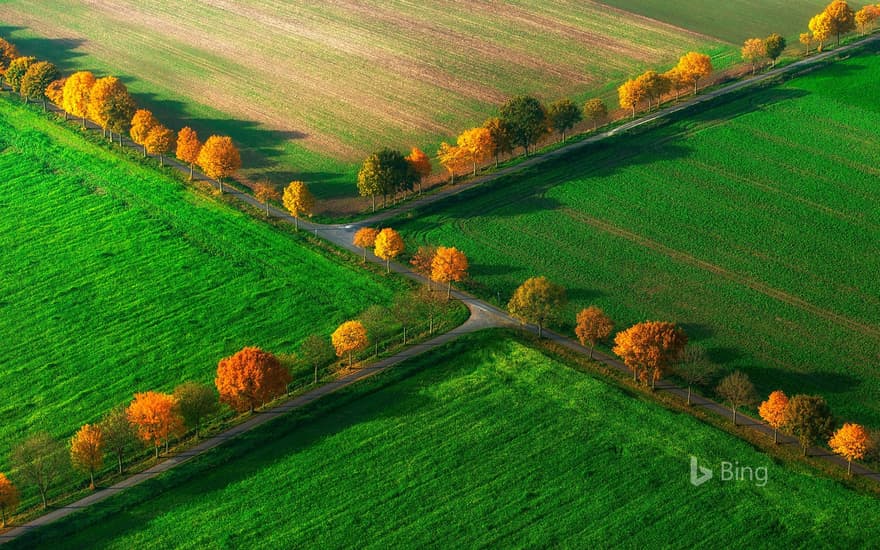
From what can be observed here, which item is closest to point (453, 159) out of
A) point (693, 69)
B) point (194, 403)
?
point (693, 69)

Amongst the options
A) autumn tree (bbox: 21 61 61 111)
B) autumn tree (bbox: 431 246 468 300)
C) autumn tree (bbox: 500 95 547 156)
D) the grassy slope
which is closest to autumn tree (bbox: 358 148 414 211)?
the grassy slope

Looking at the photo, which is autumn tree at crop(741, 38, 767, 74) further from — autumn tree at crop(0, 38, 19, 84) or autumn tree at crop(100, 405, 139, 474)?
autumn tree at crop(0, 38, 19, 84)

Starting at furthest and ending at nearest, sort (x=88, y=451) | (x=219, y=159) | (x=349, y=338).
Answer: (x=219, y=159) < (x=349, y=338) < (x=88, y=451)

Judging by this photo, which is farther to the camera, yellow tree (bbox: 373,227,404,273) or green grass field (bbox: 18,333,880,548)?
yellow tree (bbox: 373,227,404,273)

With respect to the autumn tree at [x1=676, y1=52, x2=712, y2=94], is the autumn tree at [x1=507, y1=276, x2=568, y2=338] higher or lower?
lower

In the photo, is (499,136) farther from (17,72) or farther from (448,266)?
(17,72)

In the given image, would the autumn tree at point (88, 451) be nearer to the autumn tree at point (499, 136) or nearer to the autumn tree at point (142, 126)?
the autumn tree at point (142, 126)

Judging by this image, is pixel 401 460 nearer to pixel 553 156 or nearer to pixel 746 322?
pixel 746 322
